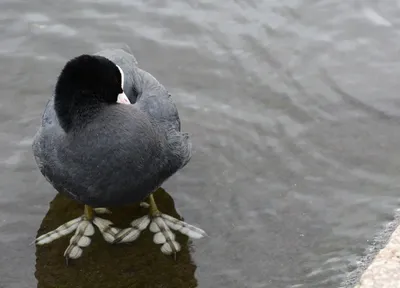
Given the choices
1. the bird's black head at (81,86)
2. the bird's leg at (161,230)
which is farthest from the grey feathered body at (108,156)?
the bird's leg at (161,230)

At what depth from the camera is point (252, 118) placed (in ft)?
18.5

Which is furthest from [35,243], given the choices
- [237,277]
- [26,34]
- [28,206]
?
[26,34]

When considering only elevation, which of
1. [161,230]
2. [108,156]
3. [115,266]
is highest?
[108,156]

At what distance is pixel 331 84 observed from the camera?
6023mm

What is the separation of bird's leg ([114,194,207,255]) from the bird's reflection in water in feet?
0.14

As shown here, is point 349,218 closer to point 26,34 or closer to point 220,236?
point 220,236

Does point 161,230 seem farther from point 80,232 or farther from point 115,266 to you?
point 80,232

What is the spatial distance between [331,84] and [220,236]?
2001 mm

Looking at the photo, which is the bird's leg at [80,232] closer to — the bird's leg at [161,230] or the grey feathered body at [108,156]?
the bird's leg at [161,230]

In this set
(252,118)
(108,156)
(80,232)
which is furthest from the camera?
(252,118)

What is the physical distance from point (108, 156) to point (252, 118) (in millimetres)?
1905

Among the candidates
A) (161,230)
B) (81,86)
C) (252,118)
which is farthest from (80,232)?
(252,118)

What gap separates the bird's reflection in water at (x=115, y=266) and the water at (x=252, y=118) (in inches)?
2.3

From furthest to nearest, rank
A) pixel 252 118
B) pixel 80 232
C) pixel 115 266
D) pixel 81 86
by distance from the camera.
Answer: pixel 252 118
pixel 80 232
pixel 115 266
pixel 81 86
